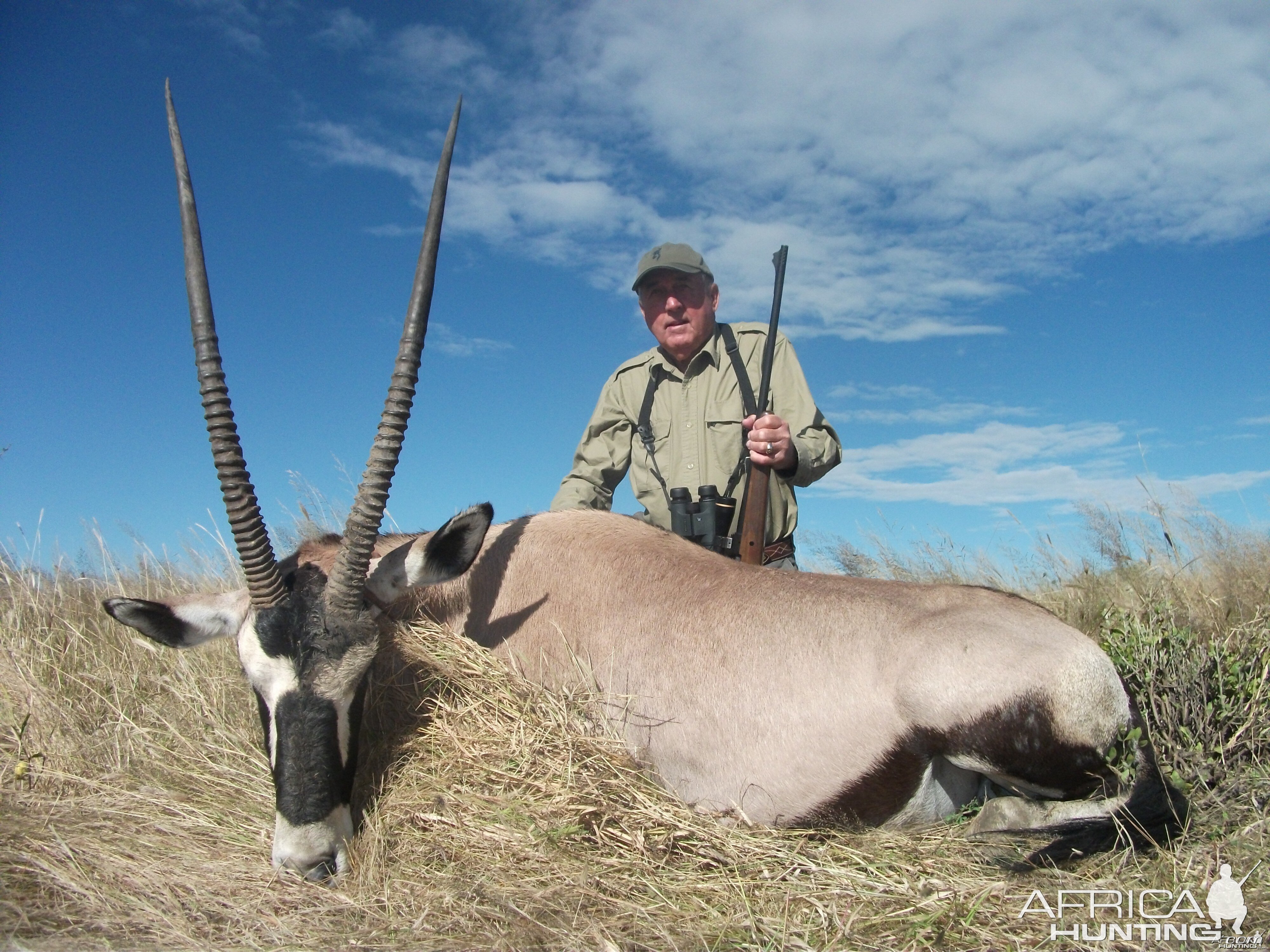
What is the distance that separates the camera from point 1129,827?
312cm

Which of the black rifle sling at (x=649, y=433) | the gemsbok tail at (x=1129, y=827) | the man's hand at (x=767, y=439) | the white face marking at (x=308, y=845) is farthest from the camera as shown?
the black rifle sling at (x=649, y=433)

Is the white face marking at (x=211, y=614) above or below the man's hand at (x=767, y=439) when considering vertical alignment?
below

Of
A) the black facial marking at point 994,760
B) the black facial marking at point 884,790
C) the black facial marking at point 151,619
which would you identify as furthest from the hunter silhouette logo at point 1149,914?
the black facial marking at point 151,619

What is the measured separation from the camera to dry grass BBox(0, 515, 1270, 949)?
8.79ft

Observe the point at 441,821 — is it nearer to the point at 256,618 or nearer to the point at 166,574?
the point at 256,618

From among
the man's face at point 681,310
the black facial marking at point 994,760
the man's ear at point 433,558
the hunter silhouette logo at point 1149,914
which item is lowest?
the hunter silhouette logo at point 1149,914

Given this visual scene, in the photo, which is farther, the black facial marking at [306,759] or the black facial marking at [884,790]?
the black facial marking at [884,790]

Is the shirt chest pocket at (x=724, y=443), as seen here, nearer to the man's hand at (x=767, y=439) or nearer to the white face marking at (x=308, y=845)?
the man's hand at (x=767, y=439)

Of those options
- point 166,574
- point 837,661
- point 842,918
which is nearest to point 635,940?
point 842,918

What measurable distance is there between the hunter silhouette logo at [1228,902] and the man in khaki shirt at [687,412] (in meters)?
3.18

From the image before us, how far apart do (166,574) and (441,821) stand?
6.18 metres

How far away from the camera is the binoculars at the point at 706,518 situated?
518cm

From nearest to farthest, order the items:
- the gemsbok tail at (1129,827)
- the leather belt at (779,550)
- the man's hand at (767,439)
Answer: the gemsbok tail at (1129,827) → the man's hand at (767,439) → the leather belt at (779,550)

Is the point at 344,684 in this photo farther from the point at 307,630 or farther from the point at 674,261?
the point at 674,261
